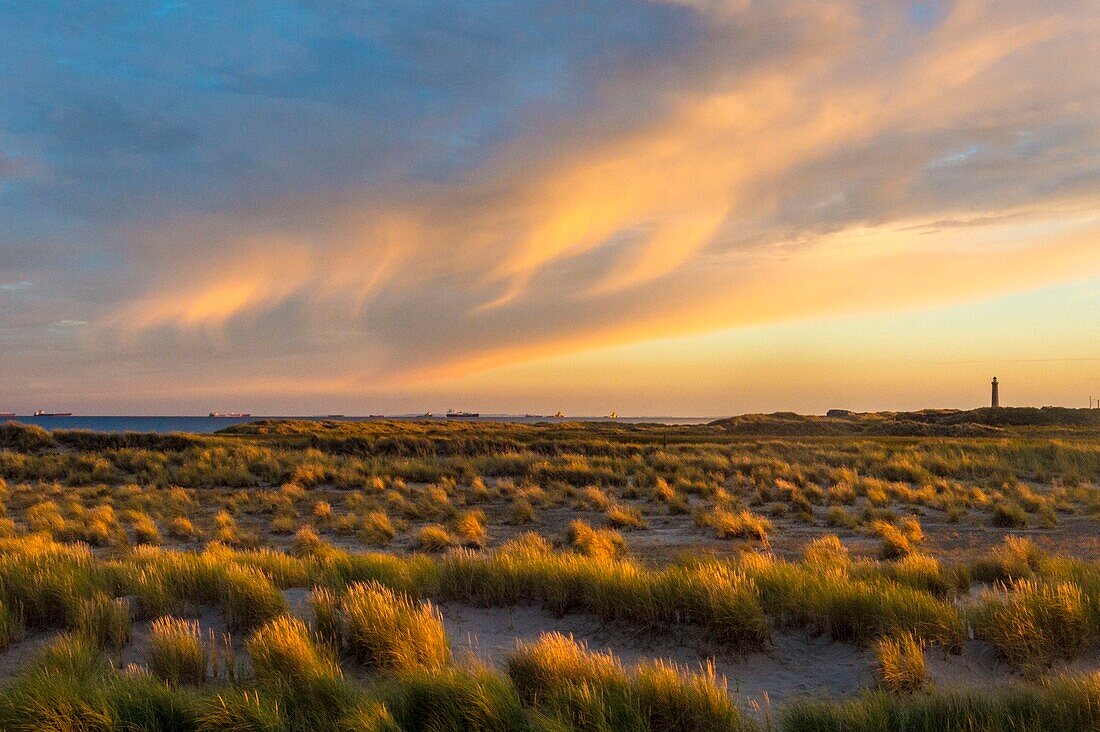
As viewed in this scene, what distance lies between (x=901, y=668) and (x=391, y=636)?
3.99m

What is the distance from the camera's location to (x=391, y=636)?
5.99 m

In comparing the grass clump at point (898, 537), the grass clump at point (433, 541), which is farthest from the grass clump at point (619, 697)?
the grass clump at point (433, 541)

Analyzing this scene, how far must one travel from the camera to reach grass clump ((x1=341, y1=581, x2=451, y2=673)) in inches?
228

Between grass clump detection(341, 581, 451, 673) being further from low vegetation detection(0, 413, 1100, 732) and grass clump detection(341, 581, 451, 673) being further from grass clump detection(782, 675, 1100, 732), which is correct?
grass clump detection(782, 675, 1100, 732)

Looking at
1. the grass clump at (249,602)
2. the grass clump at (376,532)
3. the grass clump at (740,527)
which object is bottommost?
the grass clump at (376,532)

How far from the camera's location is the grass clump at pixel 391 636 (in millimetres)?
5789

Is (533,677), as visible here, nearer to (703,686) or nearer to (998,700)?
(703,686)

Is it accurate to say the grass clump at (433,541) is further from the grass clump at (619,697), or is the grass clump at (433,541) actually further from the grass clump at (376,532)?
the grass clump at (619,697)

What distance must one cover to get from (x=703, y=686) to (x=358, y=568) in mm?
5045

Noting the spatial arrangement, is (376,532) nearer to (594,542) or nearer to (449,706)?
(594,542)

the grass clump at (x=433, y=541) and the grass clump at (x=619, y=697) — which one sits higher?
the grass clump at (x=619, y=697)

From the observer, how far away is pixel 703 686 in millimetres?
4867

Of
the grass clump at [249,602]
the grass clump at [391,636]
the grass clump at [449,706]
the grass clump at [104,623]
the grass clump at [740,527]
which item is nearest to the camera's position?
the grass clump at [449,706]

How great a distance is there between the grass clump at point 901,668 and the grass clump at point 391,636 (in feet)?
11.1
